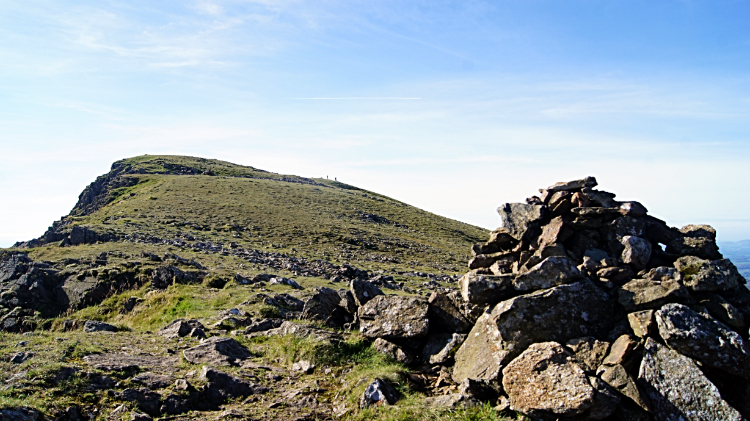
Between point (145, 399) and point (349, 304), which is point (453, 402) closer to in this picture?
point (145, 399)

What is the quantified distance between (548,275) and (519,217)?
2234mm

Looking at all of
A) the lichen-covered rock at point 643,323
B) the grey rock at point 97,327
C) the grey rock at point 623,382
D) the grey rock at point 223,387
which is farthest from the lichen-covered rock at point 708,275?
the grey rock at point 97,327

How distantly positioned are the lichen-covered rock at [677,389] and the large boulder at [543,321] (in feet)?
3.89

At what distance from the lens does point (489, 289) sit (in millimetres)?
9859

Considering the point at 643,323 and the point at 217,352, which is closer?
the point at 643,323

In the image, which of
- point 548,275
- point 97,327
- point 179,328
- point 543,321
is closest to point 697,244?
point 548,275

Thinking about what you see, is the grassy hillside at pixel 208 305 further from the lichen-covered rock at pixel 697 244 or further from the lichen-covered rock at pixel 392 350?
the lichen-covered rock at pixel 697 244

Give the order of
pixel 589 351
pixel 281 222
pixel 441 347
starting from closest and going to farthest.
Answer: pixel 589 351
pixel 441 347
pixel 281 222

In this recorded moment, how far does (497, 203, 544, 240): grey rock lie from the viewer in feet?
36.3

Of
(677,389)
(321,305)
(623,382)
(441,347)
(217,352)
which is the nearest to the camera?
(677,389)

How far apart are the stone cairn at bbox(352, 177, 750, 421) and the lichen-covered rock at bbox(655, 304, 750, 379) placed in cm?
2

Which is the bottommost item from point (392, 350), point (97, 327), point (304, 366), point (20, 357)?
point (97, 327)

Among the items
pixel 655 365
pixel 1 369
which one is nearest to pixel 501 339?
pixel 655 365

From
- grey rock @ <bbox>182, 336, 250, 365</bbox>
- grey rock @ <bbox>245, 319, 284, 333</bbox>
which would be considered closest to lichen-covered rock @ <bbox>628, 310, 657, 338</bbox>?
grey rock @ <bbox>182, 336, 250, 365</bbox>
